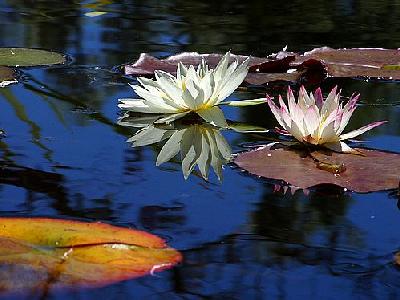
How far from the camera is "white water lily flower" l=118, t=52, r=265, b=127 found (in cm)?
186

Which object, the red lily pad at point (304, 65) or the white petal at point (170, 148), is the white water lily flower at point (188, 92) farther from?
the red lily pad at point (304, 65)

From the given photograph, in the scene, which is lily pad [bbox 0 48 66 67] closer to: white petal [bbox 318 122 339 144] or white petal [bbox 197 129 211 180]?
white petal [bbox 197 129 211 180]

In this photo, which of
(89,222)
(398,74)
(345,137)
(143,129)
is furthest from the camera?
(398,74)

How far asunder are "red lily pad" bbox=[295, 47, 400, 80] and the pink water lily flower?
0.73m

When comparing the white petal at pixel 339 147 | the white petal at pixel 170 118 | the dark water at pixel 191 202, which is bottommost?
the dark water at pixel 191 202

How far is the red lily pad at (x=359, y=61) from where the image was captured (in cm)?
243

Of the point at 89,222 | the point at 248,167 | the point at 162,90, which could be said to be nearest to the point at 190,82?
the point at 162,90

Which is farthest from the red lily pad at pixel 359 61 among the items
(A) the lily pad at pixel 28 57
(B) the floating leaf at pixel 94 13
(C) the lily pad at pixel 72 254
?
(C) the lily pad at pixel 72 254

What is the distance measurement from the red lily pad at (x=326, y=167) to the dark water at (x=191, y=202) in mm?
25

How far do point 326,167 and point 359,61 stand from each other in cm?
103

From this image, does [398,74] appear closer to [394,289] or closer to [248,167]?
[248,167]

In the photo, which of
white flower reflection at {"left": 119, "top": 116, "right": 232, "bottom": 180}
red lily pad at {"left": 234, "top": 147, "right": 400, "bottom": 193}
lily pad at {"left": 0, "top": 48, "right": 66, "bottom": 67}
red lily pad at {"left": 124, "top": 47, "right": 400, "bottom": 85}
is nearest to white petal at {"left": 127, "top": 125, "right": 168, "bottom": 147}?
white flower reflection at {"left": 119, "top": 116, "right": 232, "bottom": 180}

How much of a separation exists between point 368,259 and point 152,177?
464mm

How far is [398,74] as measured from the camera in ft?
7.87
